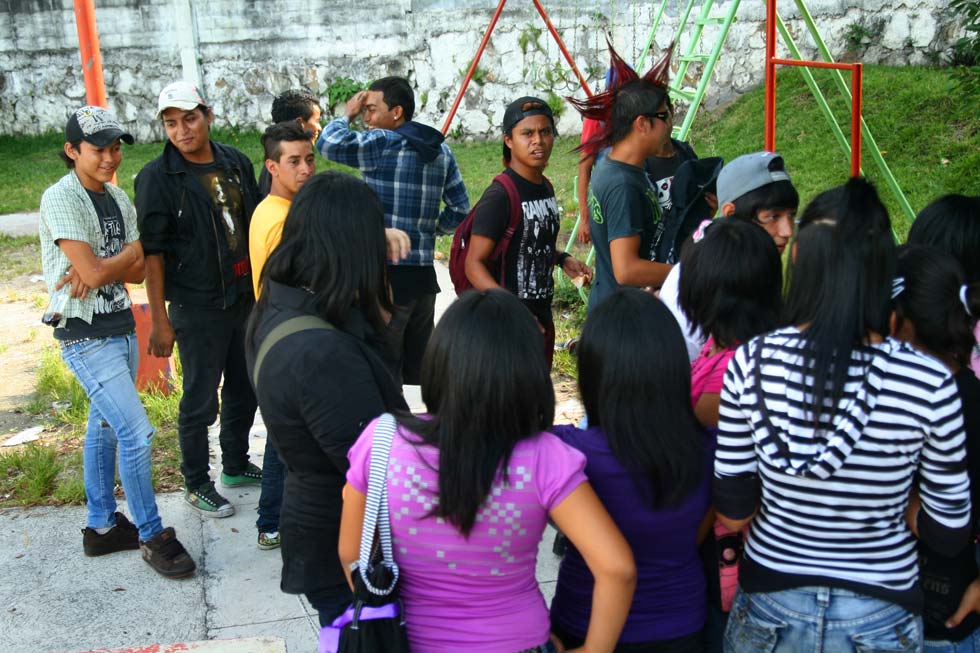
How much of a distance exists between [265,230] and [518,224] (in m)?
1.02

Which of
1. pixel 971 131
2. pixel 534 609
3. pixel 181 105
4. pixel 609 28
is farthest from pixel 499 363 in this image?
pixel 609 28

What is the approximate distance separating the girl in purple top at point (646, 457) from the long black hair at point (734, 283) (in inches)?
16.7

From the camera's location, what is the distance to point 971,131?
921cm

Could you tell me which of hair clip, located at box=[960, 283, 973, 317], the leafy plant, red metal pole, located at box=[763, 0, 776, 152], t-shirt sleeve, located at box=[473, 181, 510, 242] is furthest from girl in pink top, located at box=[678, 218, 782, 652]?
the leafy plant

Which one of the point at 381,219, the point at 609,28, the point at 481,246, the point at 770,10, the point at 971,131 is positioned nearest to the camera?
the point at 381,219

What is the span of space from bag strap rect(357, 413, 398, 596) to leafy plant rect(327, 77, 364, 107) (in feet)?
40.2

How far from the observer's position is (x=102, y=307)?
12.2ft

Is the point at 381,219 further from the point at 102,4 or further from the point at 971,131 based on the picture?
the point at 102,4

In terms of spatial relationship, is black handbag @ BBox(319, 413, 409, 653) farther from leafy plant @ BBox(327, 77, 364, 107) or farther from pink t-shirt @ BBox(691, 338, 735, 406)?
leafy plant @ BBox(327, 77, 364, 107)

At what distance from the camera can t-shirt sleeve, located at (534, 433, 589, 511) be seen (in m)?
1.94

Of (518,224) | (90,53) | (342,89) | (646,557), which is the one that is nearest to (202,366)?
(518,224)

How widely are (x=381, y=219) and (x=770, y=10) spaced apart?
351cm

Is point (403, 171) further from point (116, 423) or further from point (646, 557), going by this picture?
point (646, 557)

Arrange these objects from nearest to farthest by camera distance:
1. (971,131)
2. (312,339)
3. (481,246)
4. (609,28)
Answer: (312,339)
(481,246)
(971,131)
(609,28)
